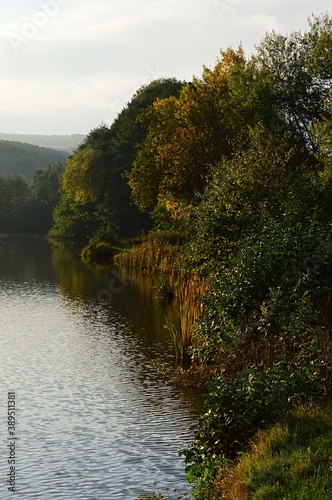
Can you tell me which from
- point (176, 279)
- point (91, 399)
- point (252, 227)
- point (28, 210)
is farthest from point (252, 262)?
point (28, 210)

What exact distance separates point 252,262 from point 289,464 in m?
8.67

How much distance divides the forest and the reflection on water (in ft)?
3.16

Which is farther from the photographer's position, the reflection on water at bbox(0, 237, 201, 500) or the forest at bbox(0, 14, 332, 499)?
the reflection on water at bbox(0, 237, 201, 500)

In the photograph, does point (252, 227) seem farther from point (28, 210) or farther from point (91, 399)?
point (28, 210)

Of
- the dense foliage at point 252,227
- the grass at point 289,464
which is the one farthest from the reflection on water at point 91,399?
the grass at point 289,464

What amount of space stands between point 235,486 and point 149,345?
1310 centimetres

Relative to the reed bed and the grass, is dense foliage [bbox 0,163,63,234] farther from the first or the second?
the grass

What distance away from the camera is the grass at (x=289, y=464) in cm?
822

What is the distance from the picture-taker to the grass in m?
8.22

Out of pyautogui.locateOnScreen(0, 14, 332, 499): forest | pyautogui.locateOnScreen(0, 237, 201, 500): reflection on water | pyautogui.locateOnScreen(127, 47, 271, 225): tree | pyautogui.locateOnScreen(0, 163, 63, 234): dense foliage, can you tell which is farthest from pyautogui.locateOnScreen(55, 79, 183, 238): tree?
pyautogui.locateOnScreen(0, 163, 63, 234): dense foliage

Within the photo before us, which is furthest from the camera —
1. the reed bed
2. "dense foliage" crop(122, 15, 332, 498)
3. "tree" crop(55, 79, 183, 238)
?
"tree" crop(55, 79, 183, 238)

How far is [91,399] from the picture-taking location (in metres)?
16.4

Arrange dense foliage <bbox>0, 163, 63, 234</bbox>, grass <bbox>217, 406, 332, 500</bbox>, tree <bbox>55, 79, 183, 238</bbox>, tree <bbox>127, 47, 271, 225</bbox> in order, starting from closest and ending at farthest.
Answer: grass <bbox>217, 406, 332, 500</bbox> < tree <bbox>127, 47, 271, 225</bbox> < tree <bbox>55, 79, 183, 238</bbox> < dense foliage <bbox>0, 163, 63, 234</bbox>

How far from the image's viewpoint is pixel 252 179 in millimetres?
22938
